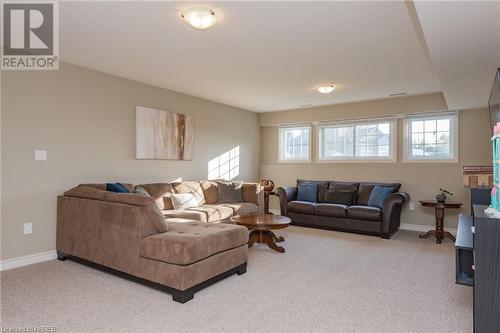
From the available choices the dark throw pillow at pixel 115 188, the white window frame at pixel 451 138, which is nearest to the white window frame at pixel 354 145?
the white window frame at pixel 451 138

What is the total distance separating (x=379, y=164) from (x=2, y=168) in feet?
18.4

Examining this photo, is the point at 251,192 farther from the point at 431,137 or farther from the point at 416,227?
the point at 431,137

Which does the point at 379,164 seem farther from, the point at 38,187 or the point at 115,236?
the point at 38,187

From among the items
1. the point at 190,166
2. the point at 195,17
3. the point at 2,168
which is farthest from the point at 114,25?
the point at 190,166

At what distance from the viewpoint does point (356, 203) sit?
219 inches

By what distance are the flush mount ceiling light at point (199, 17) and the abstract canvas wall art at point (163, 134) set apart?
2.34 metres

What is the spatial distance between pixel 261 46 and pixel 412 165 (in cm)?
374

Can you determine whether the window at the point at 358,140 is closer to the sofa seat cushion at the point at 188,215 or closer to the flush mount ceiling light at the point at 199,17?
the sofa seat cushion at the point at 188,215

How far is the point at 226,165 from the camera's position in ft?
20.9

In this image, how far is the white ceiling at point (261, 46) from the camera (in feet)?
8.25

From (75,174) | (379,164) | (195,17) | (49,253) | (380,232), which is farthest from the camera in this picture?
(379,164)

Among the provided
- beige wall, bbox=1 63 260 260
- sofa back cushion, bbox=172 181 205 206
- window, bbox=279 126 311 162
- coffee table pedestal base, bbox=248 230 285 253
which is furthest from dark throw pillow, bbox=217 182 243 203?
window, bbox=279 126 311 162

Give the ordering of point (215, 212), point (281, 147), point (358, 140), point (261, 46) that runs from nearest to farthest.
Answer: point (261, 46), point (215, 212), point (358, 140), point (281, 147)

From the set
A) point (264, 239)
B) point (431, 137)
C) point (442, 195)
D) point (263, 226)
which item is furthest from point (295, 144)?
point (263, 226)
